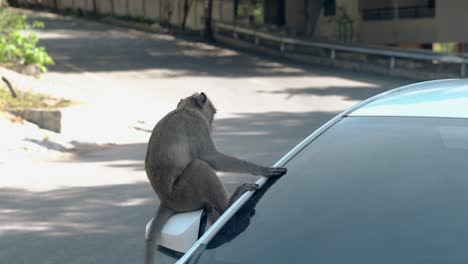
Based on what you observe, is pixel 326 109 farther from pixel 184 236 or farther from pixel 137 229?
pixel 184 236

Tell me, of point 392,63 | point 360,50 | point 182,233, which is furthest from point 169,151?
point 360,50

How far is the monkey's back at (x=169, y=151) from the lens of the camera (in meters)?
5.02

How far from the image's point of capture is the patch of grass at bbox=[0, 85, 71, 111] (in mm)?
15508

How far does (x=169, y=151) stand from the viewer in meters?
5.02

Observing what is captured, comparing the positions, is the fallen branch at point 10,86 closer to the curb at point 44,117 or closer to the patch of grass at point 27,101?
the patch of grass at point 27,101

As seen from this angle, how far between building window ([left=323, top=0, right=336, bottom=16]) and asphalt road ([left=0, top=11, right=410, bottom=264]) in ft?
23.1

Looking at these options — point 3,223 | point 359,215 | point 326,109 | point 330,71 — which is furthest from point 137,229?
point 330,71

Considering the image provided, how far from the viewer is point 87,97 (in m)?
19.0

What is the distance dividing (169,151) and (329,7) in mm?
33852

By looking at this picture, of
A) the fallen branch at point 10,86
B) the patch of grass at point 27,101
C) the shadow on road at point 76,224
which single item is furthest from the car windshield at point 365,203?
the fallen branch at point 10,86

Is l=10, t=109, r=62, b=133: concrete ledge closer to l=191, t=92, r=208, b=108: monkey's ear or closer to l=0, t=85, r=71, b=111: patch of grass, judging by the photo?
l=0, t=85, r=71, b=111: patch of grass

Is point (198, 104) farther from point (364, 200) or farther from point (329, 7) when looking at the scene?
point (329, 7)

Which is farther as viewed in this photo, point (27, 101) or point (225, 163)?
point (27, 101)

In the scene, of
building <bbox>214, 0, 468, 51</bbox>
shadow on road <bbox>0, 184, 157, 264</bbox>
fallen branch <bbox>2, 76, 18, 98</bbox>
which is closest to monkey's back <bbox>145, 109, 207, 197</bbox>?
shadow on road <bbox>0, 184, 157, 264</bbox>
